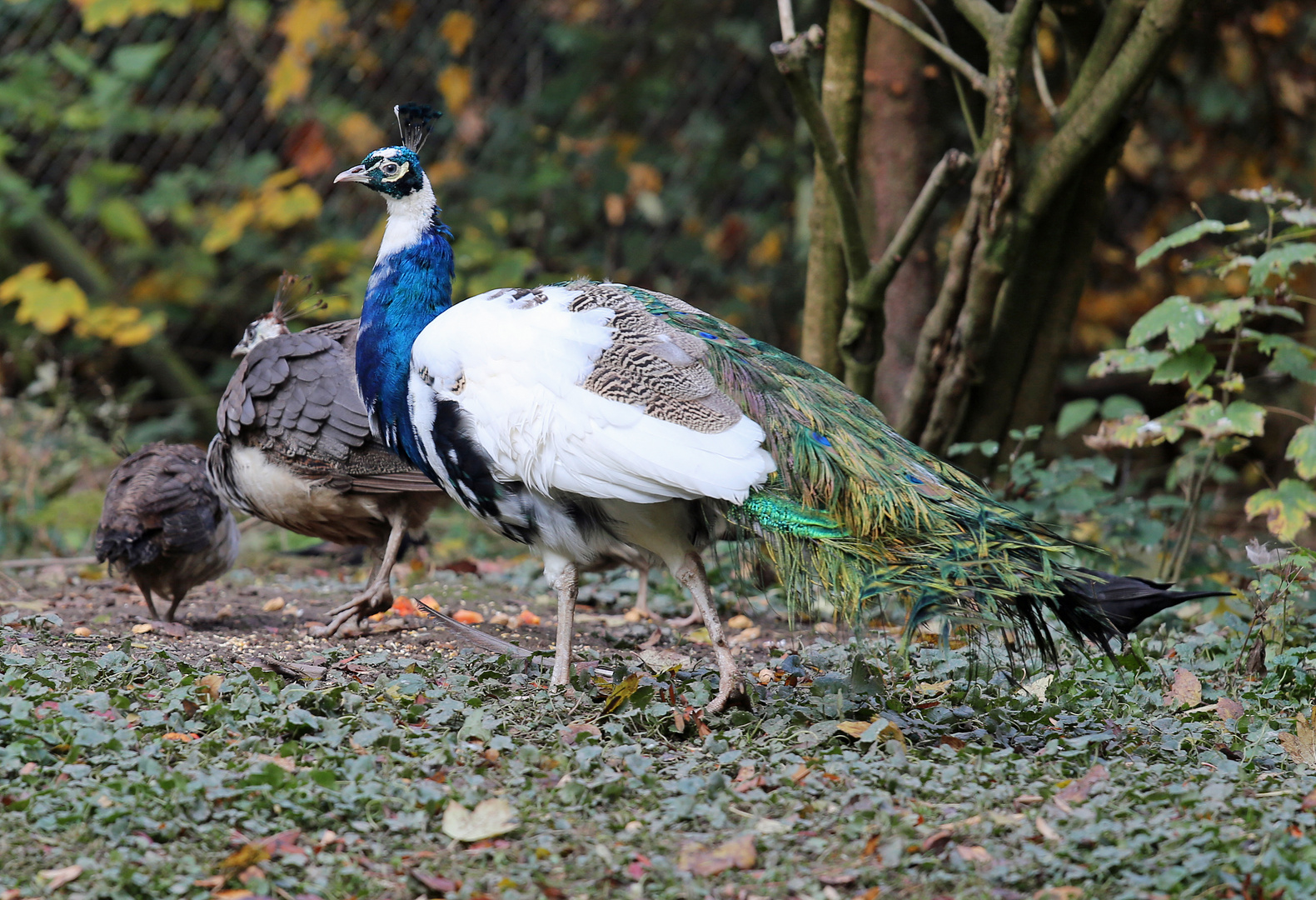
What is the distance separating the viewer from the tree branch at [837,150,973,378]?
14.1 ft

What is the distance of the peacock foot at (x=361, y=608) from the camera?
430cm

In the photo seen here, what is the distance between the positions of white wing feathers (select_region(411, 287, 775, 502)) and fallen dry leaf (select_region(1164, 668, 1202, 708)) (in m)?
1.40

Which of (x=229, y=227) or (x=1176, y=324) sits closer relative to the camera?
(x=1176, y=324)

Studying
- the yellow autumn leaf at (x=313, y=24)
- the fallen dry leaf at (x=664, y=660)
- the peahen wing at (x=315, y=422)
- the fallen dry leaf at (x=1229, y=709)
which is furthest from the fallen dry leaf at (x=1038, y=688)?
the yellow autumn leaf at (x=313, y=24)

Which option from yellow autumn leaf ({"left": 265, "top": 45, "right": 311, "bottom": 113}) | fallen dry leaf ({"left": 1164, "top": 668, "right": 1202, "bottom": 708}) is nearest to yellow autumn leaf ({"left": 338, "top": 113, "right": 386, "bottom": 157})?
yellow autumn leaf ({"left": 265, "top": 45, "right": 311, "bottom": 113})

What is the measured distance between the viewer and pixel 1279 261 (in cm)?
432

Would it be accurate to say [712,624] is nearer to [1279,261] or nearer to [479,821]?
[479,821]

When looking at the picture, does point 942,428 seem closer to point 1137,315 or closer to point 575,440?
point 575,440

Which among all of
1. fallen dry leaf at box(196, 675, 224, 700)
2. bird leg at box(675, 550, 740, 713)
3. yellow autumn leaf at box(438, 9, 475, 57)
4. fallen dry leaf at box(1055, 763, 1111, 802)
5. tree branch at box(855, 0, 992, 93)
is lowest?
fallen dry leaf at box(196, 675, 224, 700)

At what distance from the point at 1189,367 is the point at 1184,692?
57.1 inches

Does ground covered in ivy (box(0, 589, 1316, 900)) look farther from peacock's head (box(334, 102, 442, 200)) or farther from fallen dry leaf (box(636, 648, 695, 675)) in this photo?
peacock's head (box(334, 102, 442, 200))

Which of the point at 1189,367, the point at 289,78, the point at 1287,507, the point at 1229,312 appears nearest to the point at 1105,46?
the point at 1229,312

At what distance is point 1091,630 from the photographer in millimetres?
3086

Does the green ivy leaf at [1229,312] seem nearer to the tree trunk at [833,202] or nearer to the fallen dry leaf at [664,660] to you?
the tree trunk at [833,202]
